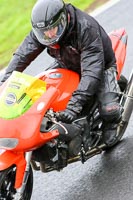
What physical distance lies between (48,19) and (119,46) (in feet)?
4.25

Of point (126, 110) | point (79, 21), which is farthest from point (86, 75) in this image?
point (126, 110)

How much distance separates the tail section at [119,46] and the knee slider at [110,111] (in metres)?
0.49

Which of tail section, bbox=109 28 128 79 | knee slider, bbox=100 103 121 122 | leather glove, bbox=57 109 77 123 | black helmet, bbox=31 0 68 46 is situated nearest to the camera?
leather glove, bbox=57 109 77 123

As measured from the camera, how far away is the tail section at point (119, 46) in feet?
19.7

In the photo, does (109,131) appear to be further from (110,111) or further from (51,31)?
(51,31)

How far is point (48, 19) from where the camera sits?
5.04 m

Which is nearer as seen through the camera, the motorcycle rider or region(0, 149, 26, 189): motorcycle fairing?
region(0, 149, 26, 189): motorcycle fairing

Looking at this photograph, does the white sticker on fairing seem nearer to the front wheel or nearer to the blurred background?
the front wheel

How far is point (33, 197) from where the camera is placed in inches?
226

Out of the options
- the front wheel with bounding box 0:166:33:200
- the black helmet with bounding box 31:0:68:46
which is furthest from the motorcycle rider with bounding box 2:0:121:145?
the front wheel with bounding box 0:166:33:200

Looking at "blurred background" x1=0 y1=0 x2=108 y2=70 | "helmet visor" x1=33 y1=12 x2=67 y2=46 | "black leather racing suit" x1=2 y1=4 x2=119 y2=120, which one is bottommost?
"blurred background" x1=0 y1=0 x2=108 y2=70

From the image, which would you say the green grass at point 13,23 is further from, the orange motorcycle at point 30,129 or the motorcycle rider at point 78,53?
the orange motorcycle at point 30,129

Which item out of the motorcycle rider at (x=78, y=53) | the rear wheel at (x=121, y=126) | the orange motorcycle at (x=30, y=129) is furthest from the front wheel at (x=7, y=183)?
the rear wheel at (x=121, y=126)

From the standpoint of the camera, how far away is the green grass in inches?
409
